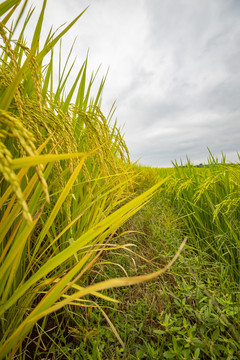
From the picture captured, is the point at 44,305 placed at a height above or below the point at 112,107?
below

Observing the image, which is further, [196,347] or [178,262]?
[178,262]

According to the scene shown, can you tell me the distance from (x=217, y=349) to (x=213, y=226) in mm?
1375

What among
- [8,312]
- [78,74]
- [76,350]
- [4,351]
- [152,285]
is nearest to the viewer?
[4,351]

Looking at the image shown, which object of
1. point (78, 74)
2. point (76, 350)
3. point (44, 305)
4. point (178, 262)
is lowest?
point (76, 350)

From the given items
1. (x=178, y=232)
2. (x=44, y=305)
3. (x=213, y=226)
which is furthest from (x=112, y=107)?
(x=44, y=305)

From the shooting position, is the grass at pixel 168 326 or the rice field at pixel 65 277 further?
the grass at pixel 168 326

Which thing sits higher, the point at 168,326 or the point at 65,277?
the point at 65,277

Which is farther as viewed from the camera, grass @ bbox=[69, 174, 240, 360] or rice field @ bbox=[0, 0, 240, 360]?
grass @ bbox=[69, 174, 240, 360]

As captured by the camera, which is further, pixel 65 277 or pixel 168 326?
pixel 168 326

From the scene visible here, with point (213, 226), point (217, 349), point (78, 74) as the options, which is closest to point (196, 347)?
point (217, 349)

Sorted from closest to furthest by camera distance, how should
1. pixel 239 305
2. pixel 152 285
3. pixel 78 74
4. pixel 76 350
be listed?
pixel 76 350 → pixel 239 305 → pixel 152 285 → pixel 78 74

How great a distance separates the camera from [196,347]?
2.77 ft

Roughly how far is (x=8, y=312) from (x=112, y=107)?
186 centimetres

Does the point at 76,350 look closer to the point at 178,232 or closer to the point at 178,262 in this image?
the point at 178,262
